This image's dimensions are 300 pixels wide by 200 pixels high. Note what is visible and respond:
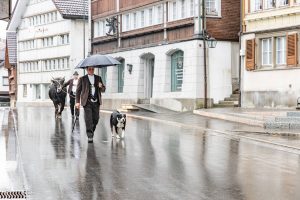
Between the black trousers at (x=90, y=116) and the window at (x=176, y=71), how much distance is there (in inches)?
728

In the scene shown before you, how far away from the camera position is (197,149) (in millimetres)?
13750

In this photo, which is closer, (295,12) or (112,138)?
(112,138)

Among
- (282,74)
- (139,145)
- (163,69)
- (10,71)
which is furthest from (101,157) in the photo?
(10,71)

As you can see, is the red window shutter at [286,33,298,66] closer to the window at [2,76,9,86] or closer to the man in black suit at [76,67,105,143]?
the man in black suit at [76,67,105,143]

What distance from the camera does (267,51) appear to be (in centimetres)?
2838

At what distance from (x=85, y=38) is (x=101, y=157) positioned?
44234 mm

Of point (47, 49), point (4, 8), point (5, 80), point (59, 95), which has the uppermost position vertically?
point (47, 49)

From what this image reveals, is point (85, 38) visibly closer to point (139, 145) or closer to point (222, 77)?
point (222, 77)

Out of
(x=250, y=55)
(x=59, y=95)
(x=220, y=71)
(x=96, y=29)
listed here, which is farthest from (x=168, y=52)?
(x=96, y=29)

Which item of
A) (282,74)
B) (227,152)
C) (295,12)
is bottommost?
(227,152)

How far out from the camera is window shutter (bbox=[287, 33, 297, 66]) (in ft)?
86.4

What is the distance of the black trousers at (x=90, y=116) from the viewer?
1467 centimetres

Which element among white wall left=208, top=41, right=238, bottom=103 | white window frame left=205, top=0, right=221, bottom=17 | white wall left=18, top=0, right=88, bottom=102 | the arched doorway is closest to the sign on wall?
white wall left=208, top=41, right=238, bottom=103

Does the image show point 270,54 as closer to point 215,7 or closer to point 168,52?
point 215,7
